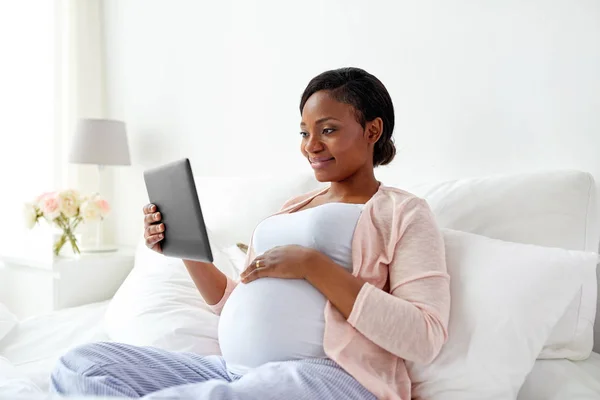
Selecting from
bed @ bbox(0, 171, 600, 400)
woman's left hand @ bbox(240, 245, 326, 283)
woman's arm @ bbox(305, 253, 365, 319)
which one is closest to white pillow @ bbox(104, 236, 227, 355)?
bed @ bbox(0, 171, 600, 400)

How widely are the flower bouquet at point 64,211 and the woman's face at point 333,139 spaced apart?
1.49 m

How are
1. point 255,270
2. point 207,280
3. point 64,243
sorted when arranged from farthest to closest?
point 64,243
point 207,280
point 255,270

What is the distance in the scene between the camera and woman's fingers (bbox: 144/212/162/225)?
1.41 meters

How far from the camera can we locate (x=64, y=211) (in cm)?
Result: 257

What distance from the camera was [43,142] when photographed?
3.08m

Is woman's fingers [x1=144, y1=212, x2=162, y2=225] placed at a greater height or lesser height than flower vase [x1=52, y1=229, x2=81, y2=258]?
greater

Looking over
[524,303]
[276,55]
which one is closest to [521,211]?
[524,303]

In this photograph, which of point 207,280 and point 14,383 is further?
point 207,280

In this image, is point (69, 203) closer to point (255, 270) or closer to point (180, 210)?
point (180, 210)

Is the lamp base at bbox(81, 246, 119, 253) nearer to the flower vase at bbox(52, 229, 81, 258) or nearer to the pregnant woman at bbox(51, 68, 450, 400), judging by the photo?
the flower vase at bbox(52, 229, 81, 258)

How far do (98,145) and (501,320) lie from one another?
6.73 feet

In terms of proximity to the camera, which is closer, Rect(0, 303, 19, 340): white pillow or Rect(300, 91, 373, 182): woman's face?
Rect(300, 91, 373, 182): woman's face

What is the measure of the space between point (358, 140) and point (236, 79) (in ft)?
3.82

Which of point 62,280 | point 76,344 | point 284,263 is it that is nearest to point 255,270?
point 284,263
